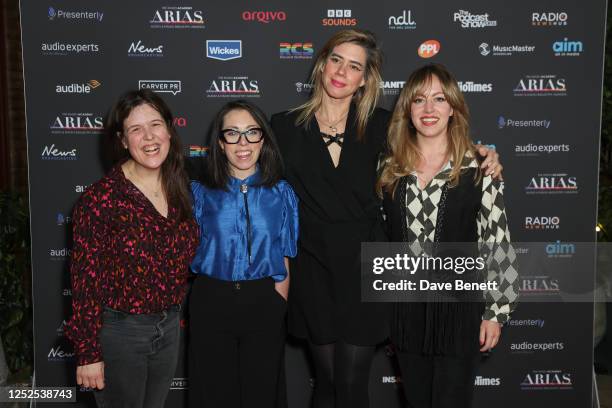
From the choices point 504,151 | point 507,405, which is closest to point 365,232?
point 504,151

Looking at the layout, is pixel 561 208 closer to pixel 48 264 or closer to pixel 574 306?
pixel 574 306

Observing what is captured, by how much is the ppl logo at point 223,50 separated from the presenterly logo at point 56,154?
3.11 feet

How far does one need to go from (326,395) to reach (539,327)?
1593 millimetres

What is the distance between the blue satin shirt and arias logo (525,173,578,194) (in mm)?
1695

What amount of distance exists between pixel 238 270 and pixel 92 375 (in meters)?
0.64

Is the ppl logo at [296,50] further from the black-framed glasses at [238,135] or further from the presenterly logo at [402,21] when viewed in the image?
the black-framed glasses at [238,135]

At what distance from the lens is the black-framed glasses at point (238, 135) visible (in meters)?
2.21

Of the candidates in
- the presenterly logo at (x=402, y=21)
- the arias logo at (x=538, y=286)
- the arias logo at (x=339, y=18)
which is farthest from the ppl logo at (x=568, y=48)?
the arias logo at (x=538, y=286)

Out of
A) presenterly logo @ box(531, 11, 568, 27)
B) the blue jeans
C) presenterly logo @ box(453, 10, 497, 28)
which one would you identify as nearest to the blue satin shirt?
the blue jeans

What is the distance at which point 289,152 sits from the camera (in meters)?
2.44

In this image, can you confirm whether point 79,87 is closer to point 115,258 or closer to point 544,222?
point 115,258

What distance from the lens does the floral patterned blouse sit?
1910 millimetres

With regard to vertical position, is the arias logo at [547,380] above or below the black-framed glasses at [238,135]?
below

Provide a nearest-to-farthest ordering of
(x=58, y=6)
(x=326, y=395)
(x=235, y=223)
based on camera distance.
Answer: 1. (x=235, y=223)
2. (x=326, y=395)
3. (x=58, y=6)
